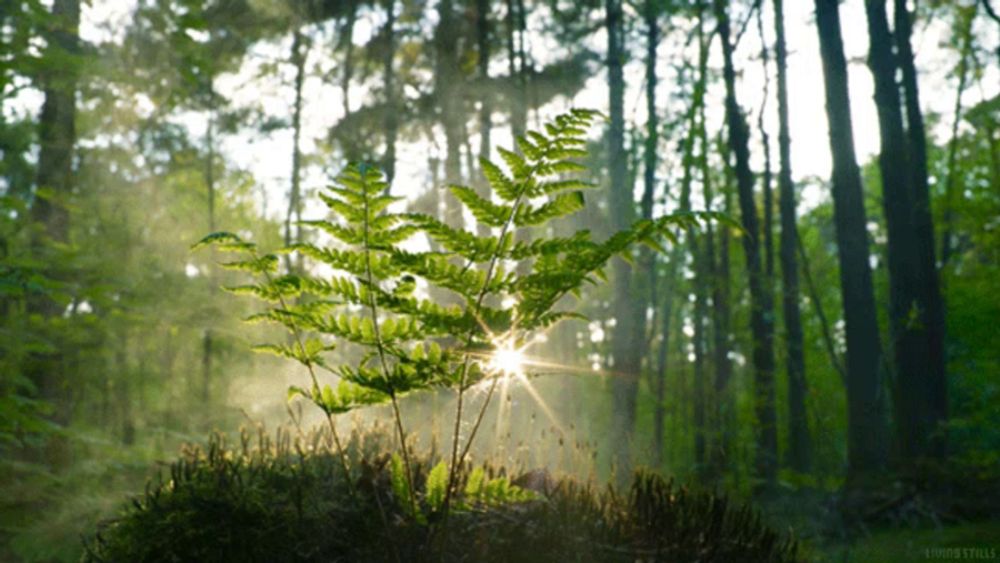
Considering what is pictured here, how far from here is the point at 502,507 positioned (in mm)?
3242

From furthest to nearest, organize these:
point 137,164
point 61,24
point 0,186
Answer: point 137,164, point 0,186, point 61,24

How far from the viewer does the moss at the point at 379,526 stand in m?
3.08

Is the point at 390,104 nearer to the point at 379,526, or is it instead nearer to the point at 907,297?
the point at 907,297

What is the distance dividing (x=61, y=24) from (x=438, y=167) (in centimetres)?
1372

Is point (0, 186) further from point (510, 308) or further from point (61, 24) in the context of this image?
point (510, 308)

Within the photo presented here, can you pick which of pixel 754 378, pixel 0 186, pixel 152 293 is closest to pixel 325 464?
pixel 152 293

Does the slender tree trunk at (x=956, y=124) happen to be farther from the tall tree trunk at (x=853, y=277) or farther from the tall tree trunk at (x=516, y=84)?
the tall tree trunk at (x=516, y=84)

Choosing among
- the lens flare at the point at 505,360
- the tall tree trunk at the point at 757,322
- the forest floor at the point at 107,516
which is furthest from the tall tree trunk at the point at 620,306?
the lens flare at the point at 505,360

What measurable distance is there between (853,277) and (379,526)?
904 cm

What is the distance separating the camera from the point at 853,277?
33.6 feet

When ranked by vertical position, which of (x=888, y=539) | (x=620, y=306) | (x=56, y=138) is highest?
(x=56, y=138)

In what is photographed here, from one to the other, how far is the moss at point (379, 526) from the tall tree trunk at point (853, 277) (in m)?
6.63

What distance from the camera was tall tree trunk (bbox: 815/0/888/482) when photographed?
29.4 ft

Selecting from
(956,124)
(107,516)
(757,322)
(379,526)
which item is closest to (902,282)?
(757,322)
